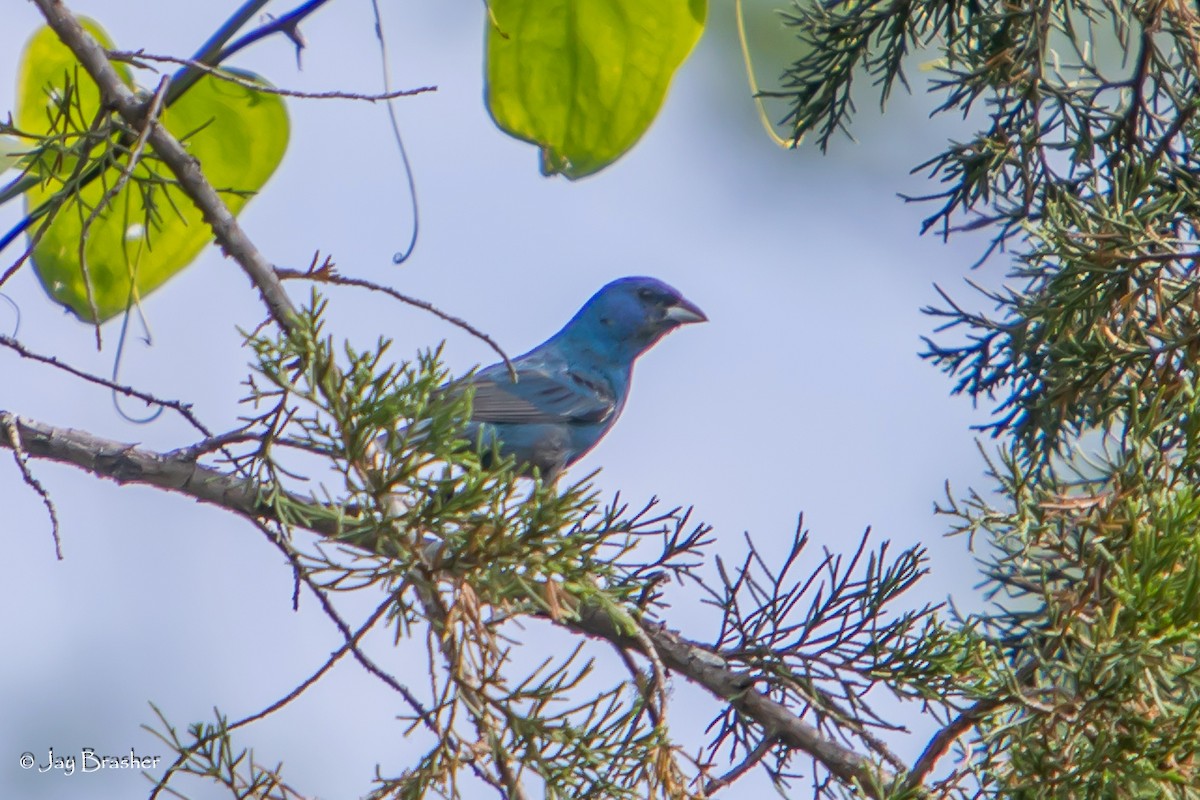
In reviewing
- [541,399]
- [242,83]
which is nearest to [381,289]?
[242,83]

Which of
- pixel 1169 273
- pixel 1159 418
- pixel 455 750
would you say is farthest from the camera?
pixel 1169 273

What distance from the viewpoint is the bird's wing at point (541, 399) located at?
439 centimetres

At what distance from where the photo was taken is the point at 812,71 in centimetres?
273

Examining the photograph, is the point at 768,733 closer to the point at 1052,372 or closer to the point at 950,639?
the point at 950,639

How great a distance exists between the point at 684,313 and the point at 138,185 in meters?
3.61

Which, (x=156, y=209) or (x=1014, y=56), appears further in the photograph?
(x=1014, y=56)

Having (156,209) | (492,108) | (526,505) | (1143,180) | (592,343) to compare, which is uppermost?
(592,343)

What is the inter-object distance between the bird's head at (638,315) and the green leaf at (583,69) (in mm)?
3567

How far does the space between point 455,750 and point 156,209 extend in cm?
97

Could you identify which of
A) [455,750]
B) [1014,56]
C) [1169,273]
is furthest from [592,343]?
[455,750]

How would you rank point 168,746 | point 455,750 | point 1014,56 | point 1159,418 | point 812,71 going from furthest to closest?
point 812,71 < point 1014,56 < point 1159,418 < point 168,746 < point 455,750

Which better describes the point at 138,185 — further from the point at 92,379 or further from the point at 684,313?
the point at 684,313

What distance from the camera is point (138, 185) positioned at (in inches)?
79.9

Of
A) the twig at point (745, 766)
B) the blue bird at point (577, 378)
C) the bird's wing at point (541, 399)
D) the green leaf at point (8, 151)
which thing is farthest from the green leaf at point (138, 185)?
the bird's wing at point (541, 399)
